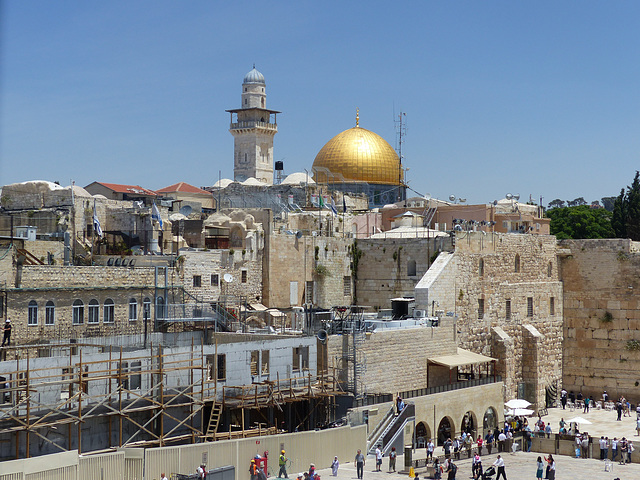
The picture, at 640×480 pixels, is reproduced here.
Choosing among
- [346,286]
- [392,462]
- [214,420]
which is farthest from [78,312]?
[346,286]

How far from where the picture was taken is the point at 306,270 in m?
33.4

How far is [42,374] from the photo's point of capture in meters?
20.7

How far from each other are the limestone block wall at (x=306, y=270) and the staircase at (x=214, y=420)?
857 centimetres

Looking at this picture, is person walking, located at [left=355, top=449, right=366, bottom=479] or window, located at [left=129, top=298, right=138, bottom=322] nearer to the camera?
→ person walking, located at [left=355, top=449, right=366, bottom=479]

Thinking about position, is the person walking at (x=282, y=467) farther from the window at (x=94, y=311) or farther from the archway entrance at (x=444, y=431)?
the archway entrance at (x=444, y=431)

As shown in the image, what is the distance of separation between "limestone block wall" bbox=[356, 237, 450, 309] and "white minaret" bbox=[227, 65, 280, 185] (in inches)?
936

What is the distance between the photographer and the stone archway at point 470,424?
2898 cm

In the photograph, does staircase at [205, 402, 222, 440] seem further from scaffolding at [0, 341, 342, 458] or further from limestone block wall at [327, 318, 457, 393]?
limestone block wall at [327, 318, 457, 393]

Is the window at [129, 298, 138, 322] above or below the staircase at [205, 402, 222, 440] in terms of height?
above

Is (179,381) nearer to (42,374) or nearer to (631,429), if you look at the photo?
(42,374)

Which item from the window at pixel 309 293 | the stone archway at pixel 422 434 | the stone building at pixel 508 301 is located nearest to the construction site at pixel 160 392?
the stone archway at pixel 422 434

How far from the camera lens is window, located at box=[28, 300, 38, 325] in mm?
24766

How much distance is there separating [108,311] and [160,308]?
196 cm

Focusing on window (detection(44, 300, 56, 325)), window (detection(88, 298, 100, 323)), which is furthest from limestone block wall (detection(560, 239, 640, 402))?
window (detection(44, 300, 56, 325))
